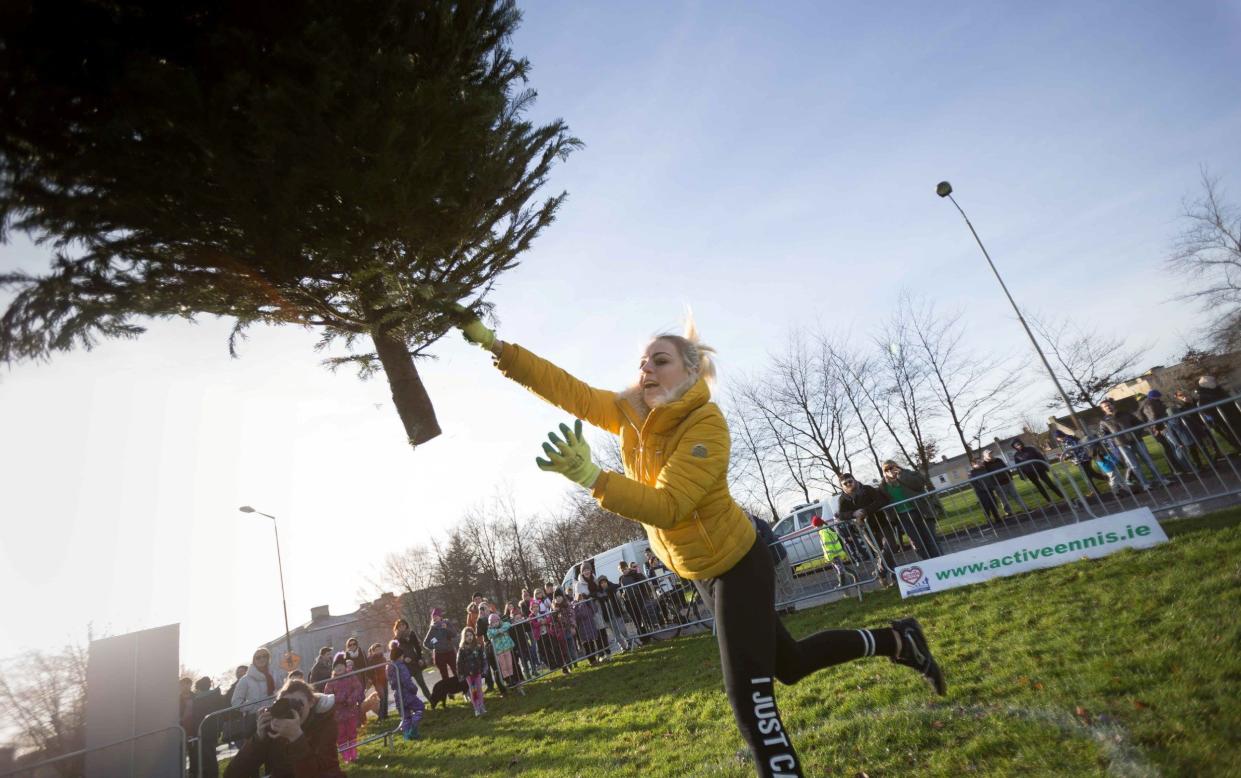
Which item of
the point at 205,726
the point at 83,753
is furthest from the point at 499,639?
the point at 83,753

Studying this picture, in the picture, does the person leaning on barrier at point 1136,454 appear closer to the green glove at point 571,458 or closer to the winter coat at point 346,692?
the green glove at point 571,458

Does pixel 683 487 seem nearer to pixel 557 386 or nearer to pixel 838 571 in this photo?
pixel 557 386

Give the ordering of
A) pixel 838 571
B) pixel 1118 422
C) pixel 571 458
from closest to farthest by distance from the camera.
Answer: pixel 571 458 < pixel 838 571 < pixel 1118 422

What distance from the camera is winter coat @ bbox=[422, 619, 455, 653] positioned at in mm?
11797

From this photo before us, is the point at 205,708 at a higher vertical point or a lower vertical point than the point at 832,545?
higher

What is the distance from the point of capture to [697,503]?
2.45m

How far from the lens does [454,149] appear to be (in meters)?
2.98

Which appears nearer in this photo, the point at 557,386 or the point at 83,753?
the point at 557,386

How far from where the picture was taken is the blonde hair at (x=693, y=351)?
3072mm

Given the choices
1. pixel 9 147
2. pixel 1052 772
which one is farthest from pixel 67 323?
pixel 1052 772

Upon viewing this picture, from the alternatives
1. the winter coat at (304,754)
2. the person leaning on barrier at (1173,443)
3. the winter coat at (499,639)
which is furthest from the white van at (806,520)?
the winter coat at (304,754)

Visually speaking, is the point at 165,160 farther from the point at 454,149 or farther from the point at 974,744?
the point at 974,744

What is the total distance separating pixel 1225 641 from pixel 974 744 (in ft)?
6.00

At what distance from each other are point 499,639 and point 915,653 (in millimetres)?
9056
